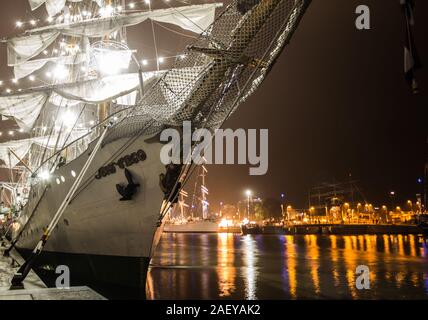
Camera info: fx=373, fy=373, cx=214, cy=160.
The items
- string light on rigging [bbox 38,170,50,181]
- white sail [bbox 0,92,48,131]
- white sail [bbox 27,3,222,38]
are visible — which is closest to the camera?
string light on rigging [bbox 38,170,50,181]

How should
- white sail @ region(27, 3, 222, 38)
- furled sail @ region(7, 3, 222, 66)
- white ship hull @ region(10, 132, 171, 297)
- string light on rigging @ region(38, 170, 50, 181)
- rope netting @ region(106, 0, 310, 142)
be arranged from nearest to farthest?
rope netting @ region(106, 0, 310, 142) → white ship hull @ region(10, 132, 171, 297) → string light on rigging @ region(38, 170, 50, 181) → furled sail @ region(7, 3, 222, 66) → white sail @ region(27, 3, 222, 38)

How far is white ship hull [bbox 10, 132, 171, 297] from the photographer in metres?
10.5

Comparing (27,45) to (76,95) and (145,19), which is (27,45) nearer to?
(145,19)

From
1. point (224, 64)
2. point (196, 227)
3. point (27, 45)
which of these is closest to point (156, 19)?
point (27, 45)

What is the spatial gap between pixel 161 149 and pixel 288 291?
6.33 m

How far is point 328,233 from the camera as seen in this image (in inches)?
2579

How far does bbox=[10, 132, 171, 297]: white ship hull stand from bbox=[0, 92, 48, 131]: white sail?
374 inches

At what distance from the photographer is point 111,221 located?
1131 centimetres

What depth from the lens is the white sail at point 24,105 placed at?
21.4 meters

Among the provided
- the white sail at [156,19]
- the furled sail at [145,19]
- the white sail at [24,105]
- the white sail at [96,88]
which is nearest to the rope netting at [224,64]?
the white sail at [96,88]

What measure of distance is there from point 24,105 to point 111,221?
14227 millimetres

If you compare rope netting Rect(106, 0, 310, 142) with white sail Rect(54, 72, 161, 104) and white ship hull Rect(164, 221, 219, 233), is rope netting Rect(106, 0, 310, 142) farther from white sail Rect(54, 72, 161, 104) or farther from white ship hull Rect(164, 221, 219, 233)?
white ship hull Rect(164, 221, 219, 233)

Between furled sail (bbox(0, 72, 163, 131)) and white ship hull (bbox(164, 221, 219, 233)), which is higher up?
furled sail (bbox(0, 72, 163, 131))

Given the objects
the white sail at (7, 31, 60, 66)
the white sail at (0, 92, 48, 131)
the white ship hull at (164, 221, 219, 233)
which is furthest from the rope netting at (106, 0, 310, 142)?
the white ship hull at (164, 221, 219, 233)
